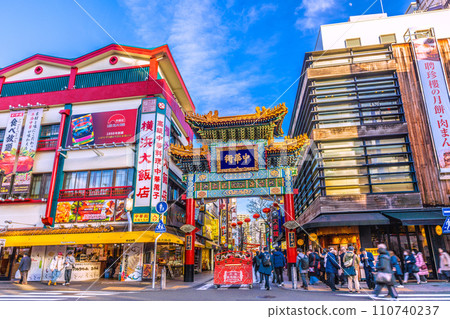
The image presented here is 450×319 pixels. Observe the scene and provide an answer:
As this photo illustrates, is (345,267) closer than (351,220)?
Yes

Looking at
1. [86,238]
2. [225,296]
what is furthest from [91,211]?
[225,296]

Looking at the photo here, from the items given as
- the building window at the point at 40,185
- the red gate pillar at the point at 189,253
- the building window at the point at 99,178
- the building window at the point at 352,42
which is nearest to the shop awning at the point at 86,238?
the red gate pillar at the point at 189,253

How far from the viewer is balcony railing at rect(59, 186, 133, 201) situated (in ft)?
61.9

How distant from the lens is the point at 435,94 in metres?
18.7

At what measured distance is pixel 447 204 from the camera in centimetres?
1725

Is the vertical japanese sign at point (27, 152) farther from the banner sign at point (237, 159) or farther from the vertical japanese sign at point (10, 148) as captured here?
the banner sign at point (237, 159)

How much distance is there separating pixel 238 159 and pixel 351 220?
7.54 meters

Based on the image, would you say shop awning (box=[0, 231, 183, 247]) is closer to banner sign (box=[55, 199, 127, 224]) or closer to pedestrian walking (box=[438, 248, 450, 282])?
banner sign (box=[55, 199, 127, 224])

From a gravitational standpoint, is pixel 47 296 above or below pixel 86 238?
below

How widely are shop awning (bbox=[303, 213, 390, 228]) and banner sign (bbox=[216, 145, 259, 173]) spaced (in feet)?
16.3

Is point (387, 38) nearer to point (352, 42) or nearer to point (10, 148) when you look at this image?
point (352, 42)

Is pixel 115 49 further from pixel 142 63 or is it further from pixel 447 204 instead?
pixel 447 204

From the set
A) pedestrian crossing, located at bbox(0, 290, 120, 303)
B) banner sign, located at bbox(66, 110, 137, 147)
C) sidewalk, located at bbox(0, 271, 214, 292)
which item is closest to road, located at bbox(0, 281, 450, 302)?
pedestrian crossing, located at bbox(0, 290, 120, 303)

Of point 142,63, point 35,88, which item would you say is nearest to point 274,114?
point 142,63
